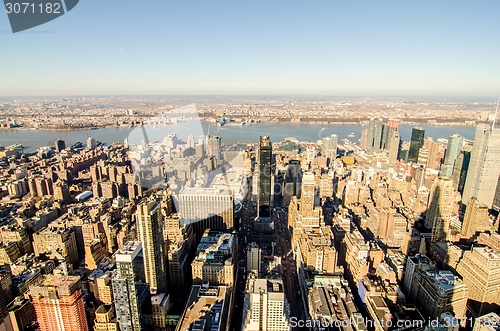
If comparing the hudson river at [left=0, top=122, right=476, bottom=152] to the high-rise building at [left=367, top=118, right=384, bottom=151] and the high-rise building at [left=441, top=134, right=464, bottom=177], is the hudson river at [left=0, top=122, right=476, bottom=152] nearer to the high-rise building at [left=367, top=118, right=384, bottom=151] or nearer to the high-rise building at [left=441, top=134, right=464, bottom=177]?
the high-rise building at [left=367, top=118, right=384, bottom=151]

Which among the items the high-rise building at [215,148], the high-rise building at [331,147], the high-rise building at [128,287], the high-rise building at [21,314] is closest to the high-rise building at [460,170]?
the high-rise building at [331,147]

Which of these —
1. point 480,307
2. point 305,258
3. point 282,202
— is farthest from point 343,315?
point 282,202

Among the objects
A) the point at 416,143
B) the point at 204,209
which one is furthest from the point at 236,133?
the point at 204,209

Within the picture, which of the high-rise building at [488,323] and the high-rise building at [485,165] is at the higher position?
the high-rise building at [485,165]

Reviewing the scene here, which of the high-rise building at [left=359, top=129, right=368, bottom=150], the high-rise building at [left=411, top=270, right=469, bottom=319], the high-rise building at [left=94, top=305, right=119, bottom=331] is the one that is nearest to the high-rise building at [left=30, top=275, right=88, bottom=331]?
the high-rise building at [left=94, top=305, right=119, bottom=331]

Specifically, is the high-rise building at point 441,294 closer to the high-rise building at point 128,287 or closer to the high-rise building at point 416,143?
the high-rise building at point 128,287

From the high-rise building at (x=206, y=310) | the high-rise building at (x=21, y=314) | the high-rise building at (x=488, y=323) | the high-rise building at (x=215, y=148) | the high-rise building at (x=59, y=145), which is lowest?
the high-rise building at (x=21, y=314)

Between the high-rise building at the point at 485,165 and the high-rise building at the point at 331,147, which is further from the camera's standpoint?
the high-rise building at the point at 331,147

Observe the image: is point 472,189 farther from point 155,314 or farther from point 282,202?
point 155,314
